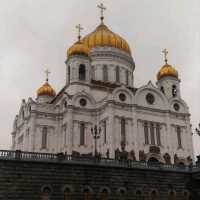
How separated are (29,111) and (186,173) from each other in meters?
22.0

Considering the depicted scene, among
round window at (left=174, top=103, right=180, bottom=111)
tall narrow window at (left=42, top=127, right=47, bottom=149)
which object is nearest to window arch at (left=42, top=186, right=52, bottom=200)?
tall narrow window at (left=42, top=127, right=47, bottom=149)

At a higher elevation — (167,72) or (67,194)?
(167,72)

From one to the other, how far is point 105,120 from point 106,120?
0.25 metres

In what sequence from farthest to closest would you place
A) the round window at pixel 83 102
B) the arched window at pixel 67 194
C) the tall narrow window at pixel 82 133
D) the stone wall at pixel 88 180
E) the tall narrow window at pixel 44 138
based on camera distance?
the round window at pixel 83 102 < the tall narrow window at pixel 44 138 < the tall narrow window at pixel 82 133 < the arched window at pixel 67 194 < the stone wall at pixel 88 180

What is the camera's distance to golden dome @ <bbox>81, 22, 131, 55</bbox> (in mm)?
55656

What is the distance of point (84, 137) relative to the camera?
45.1 metres

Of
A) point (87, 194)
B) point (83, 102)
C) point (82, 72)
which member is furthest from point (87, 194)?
point (82, 72)

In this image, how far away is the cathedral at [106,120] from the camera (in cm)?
4416

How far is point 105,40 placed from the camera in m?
55.8

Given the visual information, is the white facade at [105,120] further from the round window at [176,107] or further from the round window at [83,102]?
the round window at [176,107]

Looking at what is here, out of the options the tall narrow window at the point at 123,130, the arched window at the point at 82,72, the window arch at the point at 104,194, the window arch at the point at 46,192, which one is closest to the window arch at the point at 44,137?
the arched window at the point at 82,72

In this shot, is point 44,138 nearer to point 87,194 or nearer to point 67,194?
point 87,194

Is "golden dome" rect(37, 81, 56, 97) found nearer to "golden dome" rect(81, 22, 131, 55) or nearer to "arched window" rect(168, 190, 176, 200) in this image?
"golden dome" rect(81, 22, 131, 55)

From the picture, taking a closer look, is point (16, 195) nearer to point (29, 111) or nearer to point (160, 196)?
point (160, 196)
